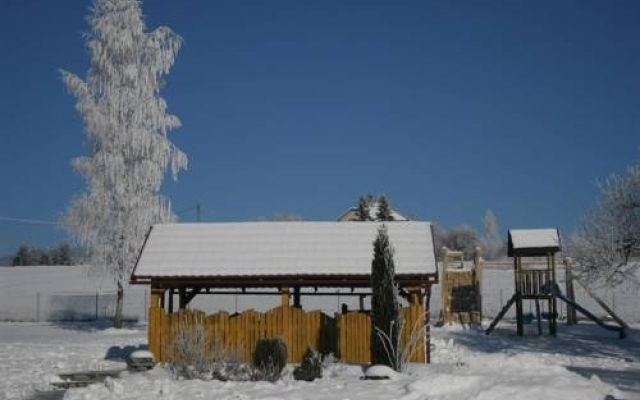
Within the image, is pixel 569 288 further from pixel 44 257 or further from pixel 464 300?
pixel 44 257

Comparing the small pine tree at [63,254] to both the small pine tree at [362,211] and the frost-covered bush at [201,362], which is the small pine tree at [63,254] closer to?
the small pine tree at [362,211]

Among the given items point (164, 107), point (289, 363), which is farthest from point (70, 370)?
point (164, 107)

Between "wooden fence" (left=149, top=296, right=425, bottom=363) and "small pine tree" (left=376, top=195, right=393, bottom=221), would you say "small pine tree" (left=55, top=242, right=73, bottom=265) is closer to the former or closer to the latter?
"small pine tree" (left=376, top=195, right=393, bottom=221)

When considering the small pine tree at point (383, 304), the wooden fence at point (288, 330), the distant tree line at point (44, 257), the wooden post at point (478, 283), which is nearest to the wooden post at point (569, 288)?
the wooden post at point (478, 283)

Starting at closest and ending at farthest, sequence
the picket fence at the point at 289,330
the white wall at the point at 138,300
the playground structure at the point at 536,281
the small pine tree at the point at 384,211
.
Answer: the picket fence at the point at 289,330 < the playground structure at the point at 536,281 < the white wall at the point at 138,300 < the small pine tree at the point at 384,211

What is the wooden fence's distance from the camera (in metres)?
18.1

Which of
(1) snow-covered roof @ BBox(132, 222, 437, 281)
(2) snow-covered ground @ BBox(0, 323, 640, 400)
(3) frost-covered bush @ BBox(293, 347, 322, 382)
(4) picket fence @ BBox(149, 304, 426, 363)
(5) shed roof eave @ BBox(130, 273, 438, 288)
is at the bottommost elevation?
(2) snow-covered ground @ BBox(0, 323, 640, 400)

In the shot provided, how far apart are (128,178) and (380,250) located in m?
16.6

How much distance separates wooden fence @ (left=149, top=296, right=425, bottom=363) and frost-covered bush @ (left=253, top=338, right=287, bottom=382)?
107 inches

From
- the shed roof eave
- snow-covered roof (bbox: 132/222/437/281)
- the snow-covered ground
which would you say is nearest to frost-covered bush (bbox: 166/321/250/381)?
the snow-covered ground

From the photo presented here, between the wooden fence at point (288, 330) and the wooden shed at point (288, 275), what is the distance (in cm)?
2

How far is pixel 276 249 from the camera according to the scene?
19969 millimetres

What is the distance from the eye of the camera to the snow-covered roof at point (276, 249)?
18.9 m

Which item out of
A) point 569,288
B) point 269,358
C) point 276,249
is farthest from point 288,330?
point 569,288
